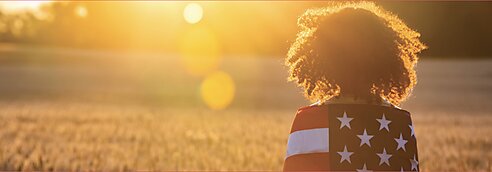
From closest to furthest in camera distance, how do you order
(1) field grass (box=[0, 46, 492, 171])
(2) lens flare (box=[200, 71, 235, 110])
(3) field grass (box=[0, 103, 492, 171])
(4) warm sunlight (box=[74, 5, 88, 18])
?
(3) field grass (box=[0, 103, 492, 171]) → (1) field grass (box=[0, 46, 492, 171]) → (2) lens flare (box=[200, 71, 235, 110]) → (4) warm sunlight (box=[74, 5, 88, 18])

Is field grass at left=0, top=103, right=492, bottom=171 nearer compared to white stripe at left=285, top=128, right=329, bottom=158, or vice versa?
white stripe at left=285, top=128, right=329, bottom=158

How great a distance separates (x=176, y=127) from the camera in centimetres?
1202

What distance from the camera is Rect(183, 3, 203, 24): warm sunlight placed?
42.2 m

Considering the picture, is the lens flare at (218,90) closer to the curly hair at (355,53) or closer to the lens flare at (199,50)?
the lens flare at (199,50)

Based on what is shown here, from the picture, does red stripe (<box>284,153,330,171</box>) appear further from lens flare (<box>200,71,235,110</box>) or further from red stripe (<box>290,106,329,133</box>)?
lens flare (<box>200,71,235,110</box>)

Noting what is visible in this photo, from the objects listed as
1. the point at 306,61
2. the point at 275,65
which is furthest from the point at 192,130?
the point at 275,65

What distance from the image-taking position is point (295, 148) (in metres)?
4.16

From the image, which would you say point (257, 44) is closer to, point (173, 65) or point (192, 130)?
point (173, 65)

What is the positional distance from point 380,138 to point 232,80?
26071 millimetres

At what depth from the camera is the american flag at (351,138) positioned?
404cm

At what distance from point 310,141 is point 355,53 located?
44cm

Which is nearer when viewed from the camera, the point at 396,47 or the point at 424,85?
the point at 396,47

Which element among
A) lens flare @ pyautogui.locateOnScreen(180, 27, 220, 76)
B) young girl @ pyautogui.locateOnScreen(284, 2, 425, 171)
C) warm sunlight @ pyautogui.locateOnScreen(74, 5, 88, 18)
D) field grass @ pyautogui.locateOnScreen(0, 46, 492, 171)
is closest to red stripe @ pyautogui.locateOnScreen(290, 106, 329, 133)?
young girl @ pyautogui.locateOnScreen(284, 2, 425, 171)

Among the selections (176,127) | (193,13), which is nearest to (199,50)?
(193,13)
